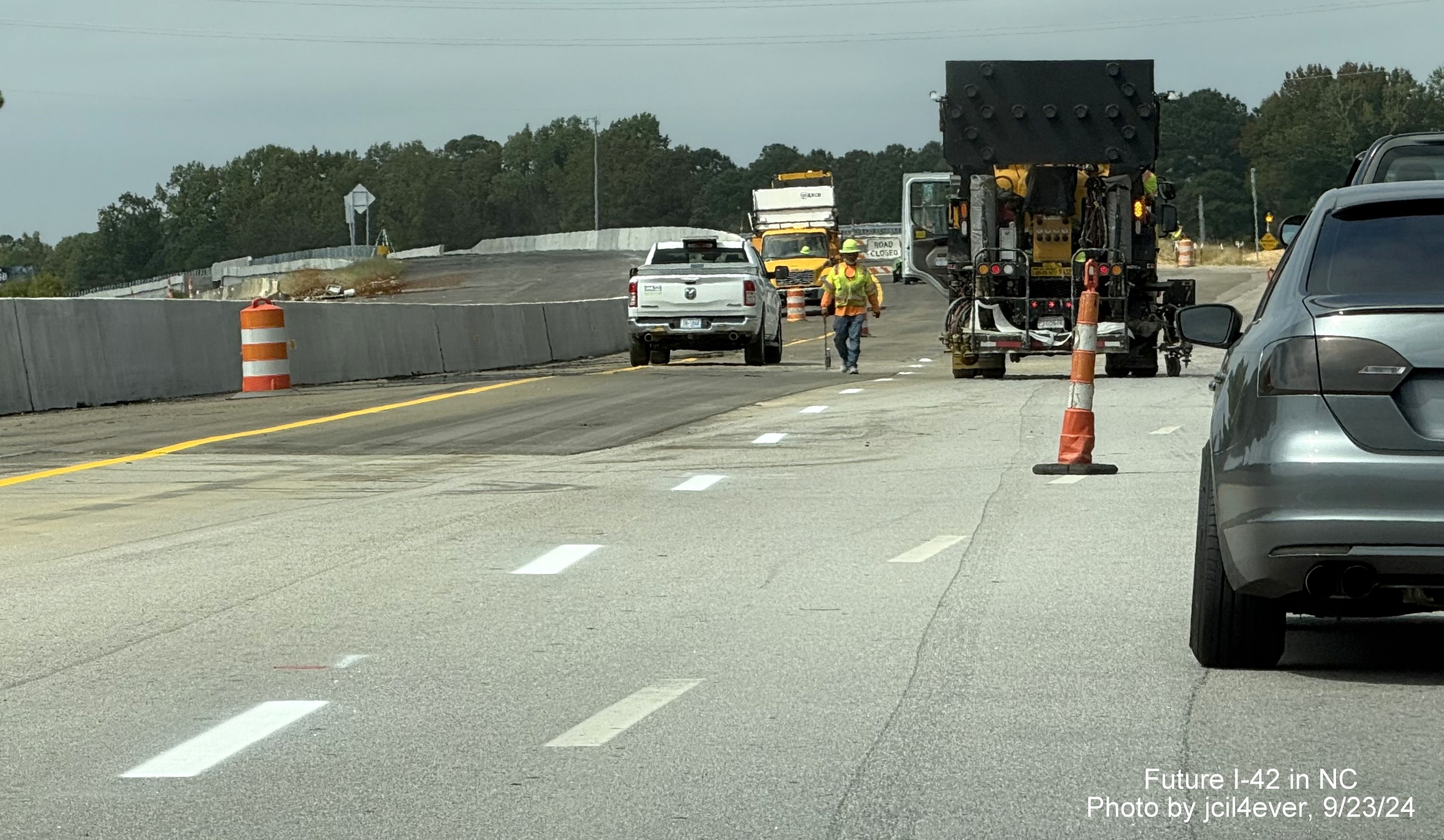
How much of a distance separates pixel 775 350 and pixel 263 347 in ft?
32.0

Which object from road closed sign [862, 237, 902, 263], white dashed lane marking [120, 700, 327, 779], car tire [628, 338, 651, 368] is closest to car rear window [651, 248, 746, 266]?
car tire [628, 338, 651, 368]

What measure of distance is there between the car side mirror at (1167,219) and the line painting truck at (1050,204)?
0.02 metres

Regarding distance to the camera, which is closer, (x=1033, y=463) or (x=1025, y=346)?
(x=1033, y=463)

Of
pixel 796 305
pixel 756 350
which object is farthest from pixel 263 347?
pixel 796 305

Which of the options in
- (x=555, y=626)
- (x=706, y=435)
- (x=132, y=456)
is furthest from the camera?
(x=706, y=435)

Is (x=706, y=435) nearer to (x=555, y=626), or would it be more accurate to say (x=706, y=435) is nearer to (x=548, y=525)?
(x=548, y=525)

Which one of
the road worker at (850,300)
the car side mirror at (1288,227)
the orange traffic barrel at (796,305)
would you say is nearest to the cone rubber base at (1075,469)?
the car side mirror at (1288,227)

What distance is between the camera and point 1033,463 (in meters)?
14.7

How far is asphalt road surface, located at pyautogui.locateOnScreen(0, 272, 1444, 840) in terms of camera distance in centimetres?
539

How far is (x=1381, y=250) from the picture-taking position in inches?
271

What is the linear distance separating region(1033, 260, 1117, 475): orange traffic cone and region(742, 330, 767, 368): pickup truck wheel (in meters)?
16.4

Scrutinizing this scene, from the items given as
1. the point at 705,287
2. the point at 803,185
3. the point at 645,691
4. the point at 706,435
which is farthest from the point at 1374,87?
the point at 645,691

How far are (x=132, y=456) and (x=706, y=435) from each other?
14.7 ft

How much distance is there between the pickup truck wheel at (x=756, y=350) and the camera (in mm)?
30406
